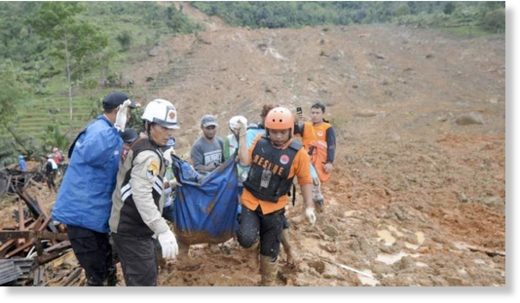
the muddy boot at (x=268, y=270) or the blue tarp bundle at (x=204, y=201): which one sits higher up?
the blue tarp bundle at (x=204, y=201)

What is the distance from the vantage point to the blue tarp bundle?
13.3ft

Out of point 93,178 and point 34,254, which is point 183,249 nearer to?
point 93,178

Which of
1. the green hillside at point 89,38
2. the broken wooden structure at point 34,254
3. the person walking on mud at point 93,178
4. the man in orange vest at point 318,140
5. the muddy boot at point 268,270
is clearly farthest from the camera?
the green hillside at point 89,38

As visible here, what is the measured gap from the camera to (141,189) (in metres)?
2.97

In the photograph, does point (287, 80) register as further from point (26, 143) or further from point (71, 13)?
point (26, 143)

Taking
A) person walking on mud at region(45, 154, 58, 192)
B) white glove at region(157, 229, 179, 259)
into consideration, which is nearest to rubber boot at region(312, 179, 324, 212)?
white glove at region(157, 229, 179, 259)

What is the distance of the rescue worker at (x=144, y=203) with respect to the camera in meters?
2.97

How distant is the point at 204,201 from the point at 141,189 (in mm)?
1139

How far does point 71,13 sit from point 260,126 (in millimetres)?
17753

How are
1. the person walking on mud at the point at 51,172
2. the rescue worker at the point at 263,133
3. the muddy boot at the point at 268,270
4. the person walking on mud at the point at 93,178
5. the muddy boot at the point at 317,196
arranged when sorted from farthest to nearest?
the person walking on mud at the point at 51,172 → the muddy boot at the point at 317,196 → the rescue worker at the point at 263,133 → the muddy boot at the point at 268,270 → the person walking on mud at the point at 93,178

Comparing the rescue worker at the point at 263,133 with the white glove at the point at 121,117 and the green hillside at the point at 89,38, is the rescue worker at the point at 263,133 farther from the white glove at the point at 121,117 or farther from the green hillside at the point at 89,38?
the green hillside at the point at 89,38

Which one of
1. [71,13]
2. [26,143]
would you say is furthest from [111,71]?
[26,143]

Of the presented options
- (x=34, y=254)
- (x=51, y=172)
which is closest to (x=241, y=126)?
(x=34, y=254)

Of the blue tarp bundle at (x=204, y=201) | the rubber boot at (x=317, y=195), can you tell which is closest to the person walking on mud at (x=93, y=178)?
the blue tarp bundle at (x=204, y=201)
